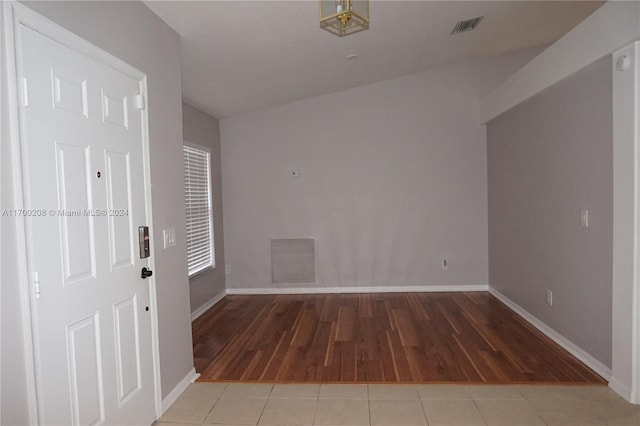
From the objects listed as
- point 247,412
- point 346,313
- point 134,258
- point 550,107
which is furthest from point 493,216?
point 134,258

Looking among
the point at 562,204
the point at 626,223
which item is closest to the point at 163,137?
the point at 626,223

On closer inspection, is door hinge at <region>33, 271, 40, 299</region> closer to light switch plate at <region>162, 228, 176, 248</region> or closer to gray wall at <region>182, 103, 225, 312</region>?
light switch plate at <region>162, 228, 176, 248</region>

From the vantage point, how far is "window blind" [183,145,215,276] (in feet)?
16.4

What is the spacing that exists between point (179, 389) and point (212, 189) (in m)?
3.27

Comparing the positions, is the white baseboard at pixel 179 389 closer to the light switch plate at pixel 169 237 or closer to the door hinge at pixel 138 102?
the light switch plate at pixel 169 237

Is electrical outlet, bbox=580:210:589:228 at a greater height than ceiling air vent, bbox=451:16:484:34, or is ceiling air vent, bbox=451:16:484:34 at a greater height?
ceiling air vent, bbox=451:16:484:34

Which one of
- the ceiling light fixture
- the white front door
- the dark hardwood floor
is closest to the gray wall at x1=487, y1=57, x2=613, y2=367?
the dark hardwood floor

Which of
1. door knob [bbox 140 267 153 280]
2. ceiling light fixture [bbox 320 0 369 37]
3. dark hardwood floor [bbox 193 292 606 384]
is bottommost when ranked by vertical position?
dark hardwood floor [bbox 193 292 606 384]

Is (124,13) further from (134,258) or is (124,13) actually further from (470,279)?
(470,279)

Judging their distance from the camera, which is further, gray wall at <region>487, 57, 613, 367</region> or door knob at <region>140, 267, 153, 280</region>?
gray wall at <region>487, 57, 613, 367</region>

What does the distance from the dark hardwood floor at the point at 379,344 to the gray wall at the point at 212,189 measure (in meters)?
0.28

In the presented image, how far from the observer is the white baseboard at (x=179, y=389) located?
2.81 meters

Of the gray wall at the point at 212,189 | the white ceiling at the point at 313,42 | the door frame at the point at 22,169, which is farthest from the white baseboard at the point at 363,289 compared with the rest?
the door frame at the point at 22,169

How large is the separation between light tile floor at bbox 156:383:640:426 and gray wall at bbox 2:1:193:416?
40 centimetres
